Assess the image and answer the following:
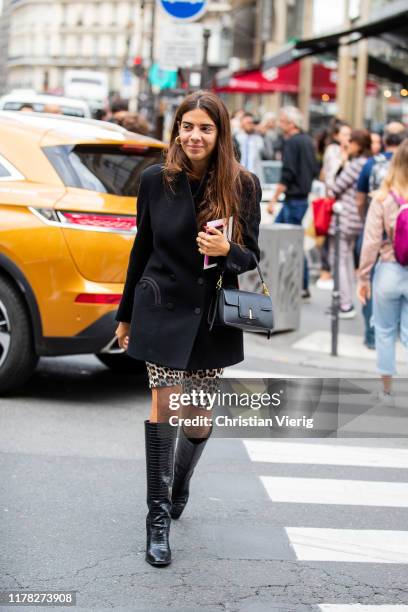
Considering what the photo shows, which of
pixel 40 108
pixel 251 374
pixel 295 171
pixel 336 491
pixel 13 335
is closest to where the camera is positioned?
pixel 336 491

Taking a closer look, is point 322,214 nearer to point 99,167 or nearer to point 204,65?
point 204,65

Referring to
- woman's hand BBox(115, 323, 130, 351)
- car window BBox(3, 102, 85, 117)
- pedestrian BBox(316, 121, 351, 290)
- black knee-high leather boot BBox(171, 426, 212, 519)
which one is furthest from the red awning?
woman's hand BBox(115, 323, 130, 351)

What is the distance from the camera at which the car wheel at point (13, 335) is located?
7969mm

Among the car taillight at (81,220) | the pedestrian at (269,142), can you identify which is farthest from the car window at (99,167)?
the pedestrian at (269,142)

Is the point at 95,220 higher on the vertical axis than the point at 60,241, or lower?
higher

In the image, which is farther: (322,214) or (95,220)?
(322,214)

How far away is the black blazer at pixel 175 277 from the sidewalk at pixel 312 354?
4529 millimetres

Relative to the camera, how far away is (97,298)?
782 cm

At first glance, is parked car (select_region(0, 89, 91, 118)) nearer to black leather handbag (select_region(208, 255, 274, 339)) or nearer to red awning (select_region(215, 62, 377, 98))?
red awning (select_region(215, 62, 377, 98))

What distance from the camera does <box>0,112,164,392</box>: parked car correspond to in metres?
7.79

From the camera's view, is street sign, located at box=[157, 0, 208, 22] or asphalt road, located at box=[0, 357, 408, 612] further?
street sign, located at box=[157, 0, 208, 22]

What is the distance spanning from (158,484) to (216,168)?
1.29 metres

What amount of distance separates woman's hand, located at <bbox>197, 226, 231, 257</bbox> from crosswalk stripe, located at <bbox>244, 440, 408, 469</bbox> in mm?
2336

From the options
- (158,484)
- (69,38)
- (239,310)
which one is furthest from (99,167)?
(69,38)
